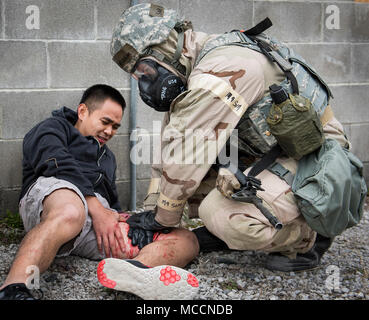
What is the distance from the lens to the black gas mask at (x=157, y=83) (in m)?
2.63

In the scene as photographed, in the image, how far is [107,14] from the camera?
3.65 meters

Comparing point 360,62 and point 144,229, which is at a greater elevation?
point 360,62

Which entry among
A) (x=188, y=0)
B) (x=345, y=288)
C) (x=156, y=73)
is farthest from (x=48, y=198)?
(x=188, y=0)

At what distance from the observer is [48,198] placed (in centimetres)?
259

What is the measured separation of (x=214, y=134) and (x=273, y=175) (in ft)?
1.34

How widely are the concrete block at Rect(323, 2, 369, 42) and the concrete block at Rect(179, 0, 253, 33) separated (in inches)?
28.6

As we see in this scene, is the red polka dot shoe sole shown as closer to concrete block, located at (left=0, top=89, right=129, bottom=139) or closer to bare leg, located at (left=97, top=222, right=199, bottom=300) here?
bare leg, located at (left=97, top=222, right=199, bottom=300)

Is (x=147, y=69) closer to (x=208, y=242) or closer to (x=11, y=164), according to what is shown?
(x=208, y=242)

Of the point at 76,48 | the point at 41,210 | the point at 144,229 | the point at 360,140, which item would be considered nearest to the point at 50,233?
the point at 41,210

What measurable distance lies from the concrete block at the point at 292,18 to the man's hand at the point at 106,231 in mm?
2118

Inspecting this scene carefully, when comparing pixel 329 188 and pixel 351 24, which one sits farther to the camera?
pixel 351 24

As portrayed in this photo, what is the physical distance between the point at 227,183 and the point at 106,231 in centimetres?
72

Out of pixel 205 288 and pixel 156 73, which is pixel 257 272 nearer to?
pixel 205 288

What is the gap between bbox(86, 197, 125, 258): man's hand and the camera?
2.76m
